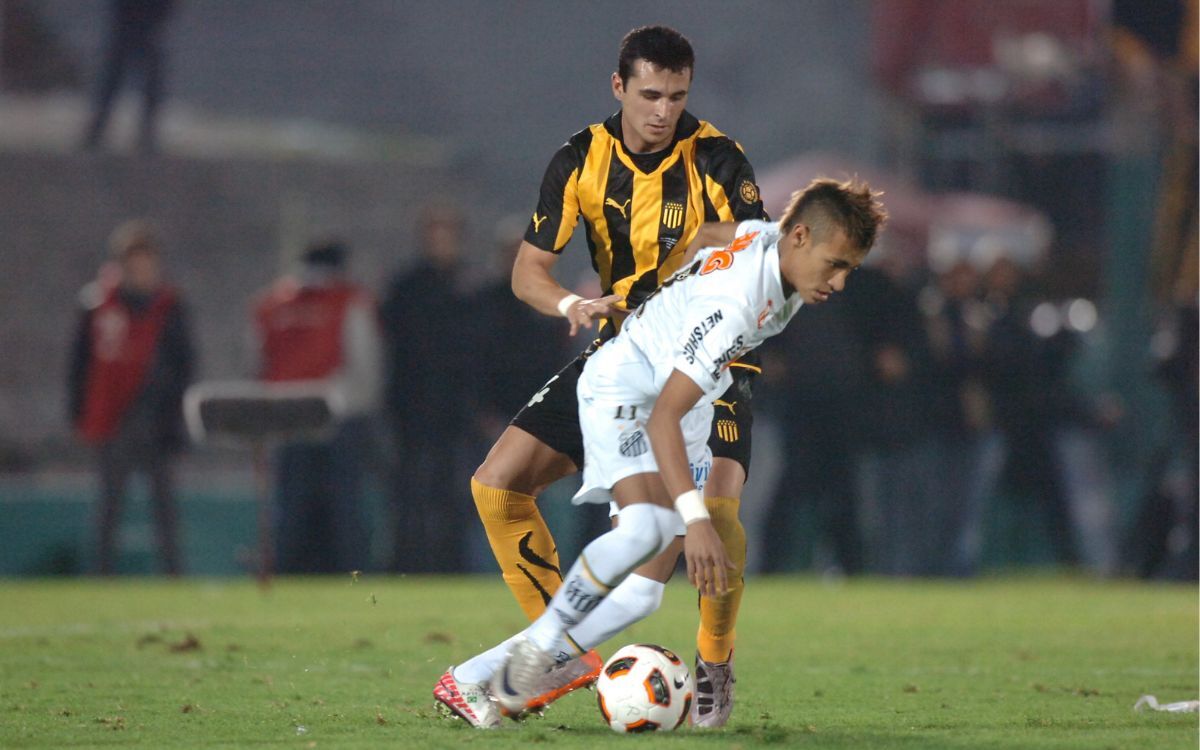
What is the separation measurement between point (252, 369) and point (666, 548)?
8.55 m

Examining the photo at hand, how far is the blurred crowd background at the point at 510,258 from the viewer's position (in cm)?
1335

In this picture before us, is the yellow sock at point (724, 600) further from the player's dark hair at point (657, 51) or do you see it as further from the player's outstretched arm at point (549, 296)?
the player's dark hair at point (657, 51)

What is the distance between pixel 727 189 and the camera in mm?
6152

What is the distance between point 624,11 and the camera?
1761cm

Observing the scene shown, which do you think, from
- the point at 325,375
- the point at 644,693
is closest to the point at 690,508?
the point at 644,693

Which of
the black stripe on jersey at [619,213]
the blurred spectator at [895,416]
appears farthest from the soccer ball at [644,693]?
the blurred spectator at [895,416]

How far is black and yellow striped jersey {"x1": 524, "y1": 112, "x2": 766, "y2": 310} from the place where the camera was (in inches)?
243

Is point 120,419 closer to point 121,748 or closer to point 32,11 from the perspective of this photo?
point 32,11

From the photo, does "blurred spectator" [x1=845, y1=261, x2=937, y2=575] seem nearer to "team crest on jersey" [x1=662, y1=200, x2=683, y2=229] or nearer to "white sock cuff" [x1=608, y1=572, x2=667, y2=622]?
"team crest on jersey" [x1=662, y1=200, x2=683, y2=229]

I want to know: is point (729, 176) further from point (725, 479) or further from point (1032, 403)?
point (1032, 403)

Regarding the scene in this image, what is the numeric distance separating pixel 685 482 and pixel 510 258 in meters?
7.80

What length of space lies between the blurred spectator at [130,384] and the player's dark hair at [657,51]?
7.64 m

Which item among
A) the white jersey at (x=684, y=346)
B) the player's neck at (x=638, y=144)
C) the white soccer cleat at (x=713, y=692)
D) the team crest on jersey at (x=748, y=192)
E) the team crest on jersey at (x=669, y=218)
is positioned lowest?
Answer: the white soccer cleat at (x=713, y=692)

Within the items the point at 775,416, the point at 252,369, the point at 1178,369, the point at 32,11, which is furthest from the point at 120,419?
the point at 1178,369
